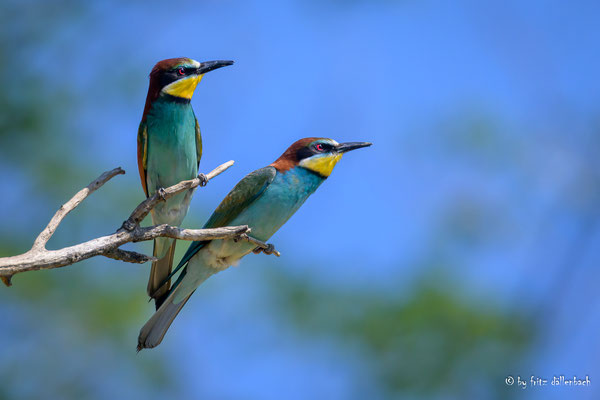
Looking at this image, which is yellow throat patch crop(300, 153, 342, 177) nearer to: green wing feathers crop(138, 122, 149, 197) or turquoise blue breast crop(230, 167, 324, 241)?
turquoise blue breast crop(230, 167, 324, 241)

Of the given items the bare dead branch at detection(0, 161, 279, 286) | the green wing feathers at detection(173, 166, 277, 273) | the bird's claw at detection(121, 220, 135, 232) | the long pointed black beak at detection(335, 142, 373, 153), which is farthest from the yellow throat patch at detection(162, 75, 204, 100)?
the bird's claw at detection(121, 220, 135, 232)

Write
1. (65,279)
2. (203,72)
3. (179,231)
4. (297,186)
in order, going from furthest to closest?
1. (65,279)
2. (203,72)
3. (297,186)
4. (179,231)

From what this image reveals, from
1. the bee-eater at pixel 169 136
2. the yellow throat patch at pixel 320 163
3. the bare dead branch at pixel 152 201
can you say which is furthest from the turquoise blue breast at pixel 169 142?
the yellow throat patch at pixel 320 163

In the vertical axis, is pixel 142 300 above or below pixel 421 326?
below

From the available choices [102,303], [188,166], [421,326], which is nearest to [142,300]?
[102,303]

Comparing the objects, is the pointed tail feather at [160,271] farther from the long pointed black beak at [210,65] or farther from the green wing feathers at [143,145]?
the long pointed black beak at [210,65]

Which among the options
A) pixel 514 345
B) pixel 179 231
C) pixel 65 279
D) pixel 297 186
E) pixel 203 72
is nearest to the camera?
pixel 179 231

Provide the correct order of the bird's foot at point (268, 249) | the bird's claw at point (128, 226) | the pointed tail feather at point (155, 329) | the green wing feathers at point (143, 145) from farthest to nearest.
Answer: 1. the green wing feathers at point (143, 145)
2. the bird's foot at point (268, 249)
3. the pointed tail feather at point (155, 329)
4. the bird's claw at point (128, 226)

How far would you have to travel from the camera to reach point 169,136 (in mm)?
3697

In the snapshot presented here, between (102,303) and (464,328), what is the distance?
3.38 meters

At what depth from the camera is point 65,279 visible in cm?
692

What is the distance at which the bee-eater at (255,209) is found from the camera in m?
3.42

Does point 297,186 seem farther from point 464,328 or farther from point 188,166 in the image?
point 464,328

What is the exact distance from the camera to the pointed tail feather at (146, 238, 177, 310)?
358 cm
